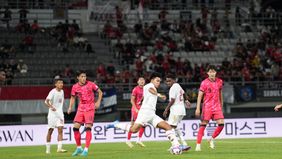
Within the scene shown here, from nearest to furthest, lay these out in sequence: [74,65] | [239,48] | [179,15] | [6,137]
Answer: [6,137] → [74,65] → [239,48] → [179,15]

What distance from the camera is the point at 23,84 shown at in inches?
1558

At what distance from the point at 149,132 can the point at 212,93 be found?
11633mm

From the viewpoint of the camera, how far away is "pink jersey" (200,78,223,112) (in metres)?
23.0

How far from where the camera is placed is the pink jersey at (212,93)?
75.6 ft

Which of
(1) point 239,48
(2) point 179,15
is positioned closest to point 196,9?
(2) point 179,15

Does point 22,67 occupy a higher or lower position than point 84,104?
lower

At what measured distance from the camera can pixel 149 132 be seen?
3438 centimetres

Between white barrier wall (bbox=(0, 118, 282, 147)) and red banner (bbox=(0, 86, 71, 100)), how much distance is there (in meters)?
4.83

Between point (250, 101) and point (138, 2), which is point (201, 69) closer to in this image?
point (250, 101)

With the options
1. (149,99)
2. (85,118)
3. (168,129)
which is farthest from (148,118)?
(85,118)

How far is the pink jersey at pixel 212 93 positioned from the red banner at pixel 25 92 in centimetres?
1604

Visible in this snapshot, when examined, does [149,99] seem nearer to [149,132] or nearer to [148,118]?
[148,118]

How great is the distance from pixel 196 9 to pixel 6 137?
2531cm

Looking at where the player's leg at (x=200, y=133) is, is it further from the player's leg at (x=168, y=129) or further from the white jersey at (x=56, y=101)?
the white jersey at (x=56, y=101)
